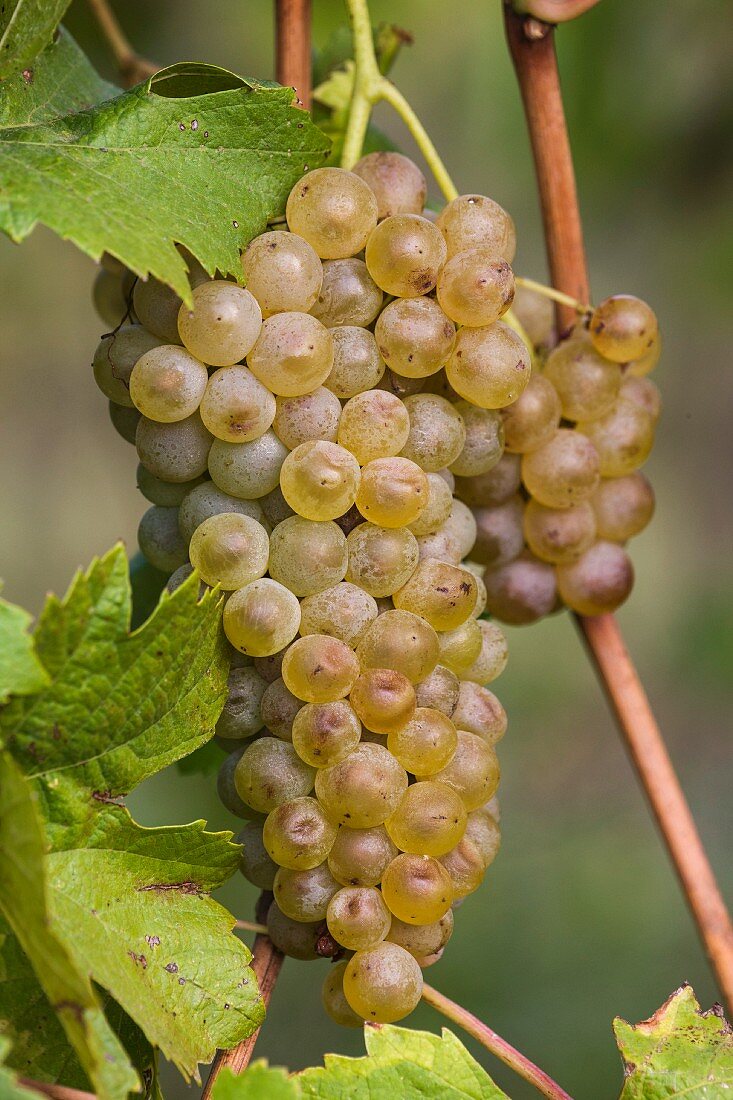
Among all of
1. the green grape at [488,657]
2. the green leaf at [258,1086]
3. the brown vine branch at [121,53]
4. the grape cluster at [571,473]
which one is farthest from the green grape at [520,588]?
the brown vine branch at [121,53]

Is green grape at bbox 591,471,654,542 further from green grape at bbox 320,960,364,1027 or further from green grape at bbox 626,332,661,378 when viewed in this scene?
green grape at bbox 320,960,364,1027

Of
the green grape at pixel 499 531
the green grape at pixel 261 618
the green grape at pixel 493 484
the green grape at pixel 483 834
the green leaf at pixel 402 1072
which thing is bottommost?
the green leaf at pixel 402 1072

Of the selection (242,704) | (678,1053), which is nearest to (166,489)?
(242,704)

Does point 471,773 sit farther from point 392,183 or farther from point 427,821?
point 392,183

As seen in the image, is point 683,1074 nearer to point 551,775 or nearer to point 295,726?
point 295,726

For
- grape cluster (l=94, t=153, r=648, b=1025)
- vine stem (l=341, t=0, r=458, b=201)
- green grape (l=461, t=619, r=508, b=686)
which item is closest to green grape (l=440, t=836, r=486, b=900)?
grape cluster (l=94, t=153, r=648, b=1025)

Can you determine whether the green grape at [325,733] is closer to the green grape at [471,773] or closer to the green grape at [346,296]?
the green grape at [471,773]

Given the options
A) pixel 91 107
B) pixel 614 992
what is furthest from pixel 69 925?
pixel 614 992
